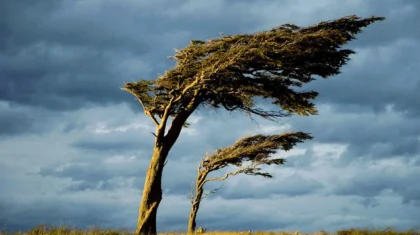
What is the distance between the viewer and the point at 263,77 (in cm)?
2331

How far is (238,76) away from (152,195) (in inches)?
257

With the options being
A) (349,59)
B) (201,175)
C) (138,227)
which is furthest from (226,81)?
(201,175)

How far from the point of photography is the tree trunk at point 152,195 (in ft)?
75.3

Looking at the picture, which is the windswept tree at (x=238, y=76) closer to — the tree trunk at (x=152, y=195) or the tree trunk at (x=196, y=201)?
the tree trunk at (x=152, y=195)

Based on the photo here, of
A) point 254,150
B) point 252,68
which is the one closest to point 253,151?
point 254,150

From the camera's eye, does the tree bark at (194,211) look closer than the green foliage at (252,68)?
No

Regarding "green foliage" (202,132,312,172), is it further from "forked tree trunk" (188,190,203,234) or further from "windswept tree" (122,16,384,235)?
"windswept tree" (122,16,384,235)

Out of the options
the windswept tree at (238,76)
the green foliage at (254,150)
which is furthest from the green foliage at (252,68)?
the green foliage at (254,150)

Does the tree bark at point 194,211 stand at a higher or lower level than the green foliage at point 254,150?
lower

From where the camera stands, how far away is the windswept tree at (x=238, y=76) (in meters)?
21.5

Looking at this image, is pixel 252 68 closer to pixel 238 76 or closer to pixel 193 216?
pixel 238 76

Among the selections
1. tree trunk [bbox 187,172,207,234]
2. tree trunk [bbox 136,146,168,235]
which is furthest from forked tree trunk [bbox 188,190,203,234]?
tree trunk [bbox 136,146,168,235]

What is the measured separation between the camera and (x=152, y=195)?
23266mm

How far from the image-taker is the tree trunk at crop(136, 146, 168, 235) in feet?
75.3
